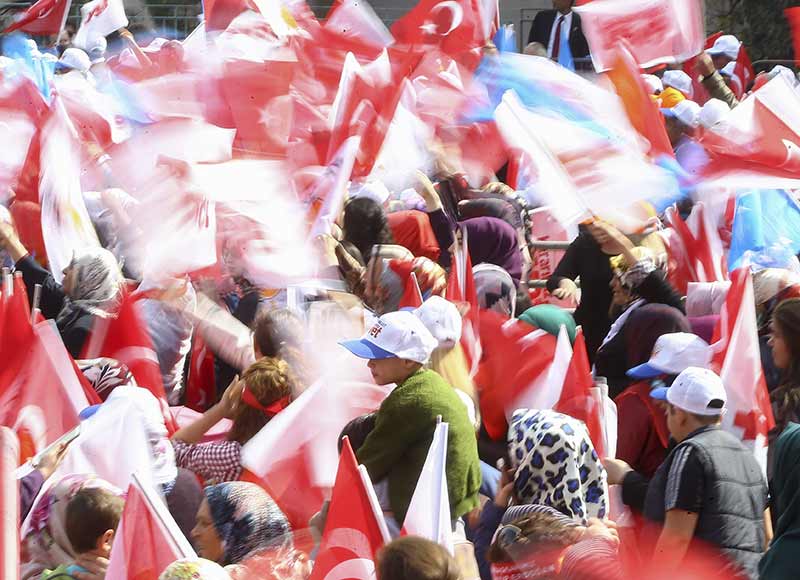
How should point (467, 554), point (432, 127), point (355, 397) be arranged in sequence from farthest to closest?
point (432, 127) < point (355, 397) < point (467, 554)

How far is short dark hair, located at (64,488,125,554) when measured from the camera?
14.3 ft

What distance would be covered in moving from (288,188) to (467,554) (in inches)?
141

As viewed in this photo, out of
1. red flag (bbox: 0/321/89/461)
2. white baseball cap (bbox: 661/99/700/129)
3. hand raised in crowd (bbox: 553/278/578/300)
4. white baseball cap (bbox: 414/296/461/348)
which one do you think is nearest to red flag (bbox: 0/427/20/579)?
red flag (bbox: 0/321/89/461)

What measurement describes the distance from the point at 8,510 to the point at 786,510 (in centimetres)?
230

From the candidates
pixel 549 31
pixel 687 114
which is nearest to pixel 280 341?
pixel 687 114

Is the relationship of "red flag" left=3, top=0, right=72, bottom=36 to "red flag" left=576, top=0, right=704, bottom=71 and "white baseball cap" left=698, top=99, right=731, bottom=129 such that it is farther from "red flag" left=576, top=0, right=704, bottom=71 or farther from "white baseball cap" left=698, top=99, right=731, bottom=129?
"white baseball cap" left=698, top=99, right=731, bottom=129

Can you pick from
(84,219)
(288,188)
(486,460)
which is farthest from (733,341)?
(84,219)

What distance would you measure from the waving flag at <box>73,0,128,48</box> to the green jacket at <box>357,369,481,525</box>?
8046 millimetres

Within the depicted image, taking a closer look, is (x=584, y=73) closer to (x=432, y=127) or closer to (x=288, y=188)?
(x=432, y=127)

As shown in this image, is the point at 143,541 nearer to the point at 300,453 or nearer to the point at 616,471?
the point at 300,453

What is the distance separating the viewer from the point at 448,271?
7926 mm

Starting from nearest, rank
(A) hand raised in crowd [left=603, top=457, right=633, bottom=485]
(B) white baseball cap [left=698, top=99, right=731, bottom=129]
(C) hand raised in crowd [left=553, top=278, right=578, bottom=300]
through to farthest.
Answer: (A) hand raised in crowd [left=603, top=457, right=633, bottom=485] → (C) hand raised in crowd [left=553, top=278, right=578, bottom=300] → (B) white baseball cap [left=698, top=99, right=731, bottom=129]

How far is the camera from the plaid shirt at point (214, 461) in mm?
5348

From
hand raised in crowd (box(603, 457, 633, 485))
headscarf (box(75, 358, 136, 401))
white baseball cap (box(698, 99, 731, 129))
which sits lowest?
white baseball cap (box(698, 99, 731, 129))
